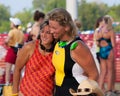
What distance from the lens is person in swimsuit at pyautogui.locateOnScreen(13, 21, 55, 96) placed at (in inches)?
211

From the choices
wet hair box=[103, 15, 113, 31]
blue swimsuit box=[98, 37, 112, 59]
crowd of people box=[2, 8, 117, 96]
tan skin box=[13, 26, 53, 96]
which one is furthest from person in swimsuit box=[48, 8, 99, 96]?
blue swimsuit box=[98, 37, 112, 59]

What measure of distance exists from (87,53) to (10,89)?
159 cm

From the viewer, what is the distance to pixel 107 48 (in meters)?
11.3

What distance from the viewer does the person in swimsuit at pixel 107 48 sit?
11.0 m

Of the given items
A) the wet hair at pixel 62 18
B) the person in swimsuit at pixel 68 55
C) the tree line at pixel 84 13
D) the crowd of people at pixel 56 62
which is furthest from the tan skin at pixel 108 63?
the tree line at pixel 84 13

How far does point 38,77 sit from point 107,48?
604 cm

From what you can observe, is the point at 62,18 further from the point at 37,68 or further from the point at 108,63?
the point at 108,63

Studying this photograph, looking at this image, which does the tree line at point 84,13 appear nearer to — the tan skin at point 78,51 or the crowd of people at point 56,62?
the crowd of people at point 56,62

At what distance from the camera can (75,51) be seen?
187 inches

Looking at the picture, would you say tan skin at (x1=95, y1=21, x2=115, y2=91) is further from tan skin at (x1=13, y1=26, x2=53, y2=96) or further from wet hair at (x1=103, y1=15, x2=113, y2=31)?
tan skin at (x1=13, y1=26, x2=53, y2=96)

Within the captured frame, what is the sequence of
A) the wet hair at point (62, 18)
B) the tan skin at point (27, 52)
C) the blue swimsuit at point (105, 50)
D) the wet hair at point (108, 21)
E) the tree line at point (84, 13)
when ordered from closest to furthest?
the wet hair at point (62, 18) < the tan skin at point (27, 52) < the wet hair at point (108, 21) < the blue swimsuit at point (105, 50) < the tree line at point (84, 13)

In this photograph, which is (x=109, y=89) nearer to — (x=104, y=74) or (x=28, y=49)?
(x=104, y=74)

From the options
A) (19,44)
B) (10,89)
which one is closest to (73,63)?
(10,89)

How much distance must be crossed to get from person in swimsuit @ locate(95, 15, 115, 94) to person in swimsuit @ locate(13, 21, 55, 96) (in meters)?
5.65
